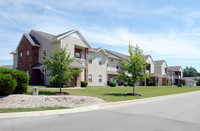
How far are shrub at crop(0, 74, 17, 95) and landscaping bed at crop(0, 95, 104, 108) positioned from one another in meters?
0.35

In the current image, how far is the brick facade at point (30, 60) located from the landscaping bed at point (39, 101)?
15.1m

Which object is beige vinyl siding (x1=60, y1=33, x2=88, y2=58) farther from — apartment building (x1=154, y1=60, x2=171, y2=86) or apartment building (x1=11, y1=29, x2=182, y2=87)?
apartment building (x1=154, y1=60, x2=171, y2=86)

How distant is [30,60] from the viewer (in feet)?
84.1

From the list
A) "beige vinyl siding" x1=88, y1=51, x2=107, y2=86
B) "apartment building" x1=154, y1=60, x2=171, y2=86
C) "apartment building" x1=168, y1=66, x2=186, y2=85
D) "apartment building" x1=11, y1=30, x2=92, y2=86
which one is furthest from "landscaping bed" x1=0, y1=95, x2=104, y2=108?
"apartment building" x1=168, y1=66, x2=186, y2=85

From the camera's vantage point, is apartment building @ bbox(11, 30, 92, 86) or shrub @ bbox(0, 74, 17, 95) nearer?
shrub @ bbox(0, 74, 17, 95)

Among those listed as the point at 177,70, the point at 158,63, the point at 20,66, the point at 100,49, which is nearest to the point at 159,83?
the point at 158,63

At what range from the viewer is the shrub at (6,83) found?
10.2 metres

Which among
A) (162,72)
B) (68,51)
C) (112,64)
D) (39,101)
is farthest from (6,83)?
(162,72)

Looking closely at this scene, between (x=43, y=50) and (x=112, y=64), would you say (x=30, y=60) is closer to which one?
(x=43, y=50)

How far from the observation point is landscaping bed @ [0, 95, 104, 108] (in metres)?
9.85

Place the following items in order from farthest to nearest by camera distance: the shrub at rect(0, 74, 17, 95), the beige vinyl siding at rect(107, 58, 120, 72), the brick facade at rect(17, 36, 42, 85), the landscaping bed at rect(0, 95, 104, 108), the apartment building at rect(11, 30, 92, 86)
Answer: the beige vinyl siding at rect(107, 58, 120, 72) < the brick facade at rect(17, 36, 42, 85) < the apartment building at rect(11, 30, 92, 86) < the shrub at rect(0, 74, 17, 95) < the landscaping bed at rect(0, 95, 104, 108)

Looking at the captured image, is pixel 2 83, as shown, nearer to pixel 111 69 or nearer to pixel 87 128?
pixel 87 128

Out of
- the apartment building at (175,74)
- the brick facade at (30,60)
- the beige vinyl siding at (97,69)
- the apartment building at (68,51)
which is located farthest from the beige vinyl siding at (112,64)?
the apartment building at (175,74)

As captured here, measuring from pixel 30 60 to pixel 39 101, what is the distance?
16.5 meters
